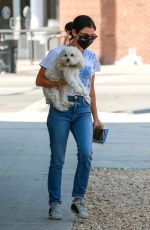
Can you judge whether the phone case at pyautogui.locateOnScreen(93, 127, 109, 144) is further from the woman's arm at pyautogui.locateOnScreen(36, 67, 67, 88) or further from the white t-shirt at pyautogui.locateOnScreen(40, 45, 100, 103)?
the woman's arm at pyautogui.locateOnScreen(36, 67, 67, 88)

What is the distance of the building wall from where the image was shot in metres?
27.5

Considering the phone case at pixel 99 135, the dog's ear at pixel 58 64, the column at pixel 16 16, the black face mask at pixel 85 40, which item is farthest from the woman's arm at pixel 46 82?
the column at pixel 16 16

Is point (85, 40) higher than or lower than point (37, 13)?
higher

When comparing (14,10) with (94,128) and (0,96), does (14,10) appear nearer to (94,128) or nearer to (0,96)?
(0,96)

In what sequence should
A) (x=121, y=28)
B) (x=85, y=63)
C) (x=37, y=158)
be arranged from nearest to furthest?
(x=85, y=63) → (x=37, y=158) → (x=121, y=28)

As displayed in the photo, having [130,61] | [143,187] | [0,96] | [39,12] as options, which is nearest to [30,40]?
[39,12]

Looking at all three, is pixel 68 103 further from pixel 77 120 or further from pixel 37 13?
pixel 37 13

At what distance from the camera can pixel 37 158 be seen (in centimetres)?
968

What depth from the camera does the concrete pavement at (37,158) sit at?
6.76 meters

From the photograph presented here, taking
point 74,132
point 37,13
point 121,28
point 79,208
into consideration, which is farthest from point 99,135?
point 37,13

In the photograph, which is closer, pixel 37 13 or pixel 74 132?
pixel 74 132

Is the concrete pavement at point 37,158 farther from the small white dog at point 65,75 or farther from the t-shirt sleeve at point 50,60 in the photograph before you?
the t-shirt sleeve at point 50,60

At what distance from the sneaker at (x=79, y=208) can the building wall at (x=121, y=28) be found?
21.2 m

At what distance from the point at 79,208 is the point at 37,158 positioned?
3158 millimetres
